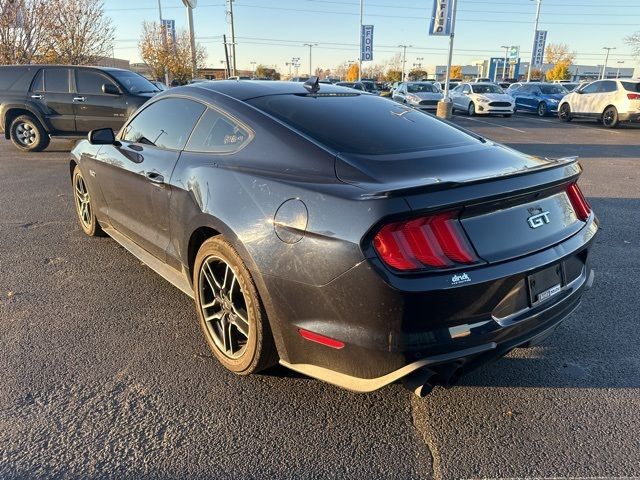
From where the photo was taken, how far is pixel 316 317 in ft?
7.46

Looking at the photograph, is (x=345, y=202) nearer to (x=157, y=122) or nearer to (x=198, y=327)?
(x=198, y=327)

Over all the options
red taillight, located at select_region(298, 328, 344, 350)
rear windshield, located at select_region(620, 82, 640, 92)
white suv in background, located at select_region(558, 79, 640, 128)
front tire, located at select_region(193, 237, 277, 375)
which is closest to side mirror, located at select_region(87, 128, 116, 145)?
front tire, located at select_region(193, 237, 277, 375)

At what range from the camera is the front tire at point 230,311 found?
2568mm

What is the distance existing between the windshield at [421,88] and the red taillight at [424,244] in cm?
2310

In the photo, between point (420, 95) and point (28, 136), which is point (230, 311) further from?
point (420, 95)

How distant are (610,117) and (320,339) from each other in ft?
64.6

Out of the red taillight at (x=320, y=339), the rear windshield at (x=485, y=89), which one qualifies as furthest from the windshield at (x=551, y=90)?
the red taillight at (x=320, y=339)

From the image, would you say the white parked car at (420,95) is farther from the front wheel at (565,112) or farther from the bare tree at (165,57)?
the bare tree at (165,57)

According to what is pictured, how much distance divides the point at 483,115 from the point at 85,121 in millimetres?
18286

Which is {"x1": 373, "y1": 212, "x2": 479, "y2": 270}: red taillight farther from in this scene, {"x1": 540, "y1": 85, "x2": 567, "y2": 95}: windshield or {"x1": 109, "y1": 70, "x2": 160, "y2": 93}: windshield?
{"x1": 540, "y1": 85, "x2": 567, "y2": 95}: windshield

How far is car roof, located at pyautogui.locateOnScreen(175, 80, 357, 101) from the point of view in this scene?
3.32 m

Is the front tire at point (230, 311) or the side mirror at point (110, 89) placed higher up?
the side mirror at point (110, 89)

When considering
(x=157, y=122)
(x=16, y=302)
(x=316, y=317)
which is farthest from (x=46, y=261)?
(x=316, y=317)

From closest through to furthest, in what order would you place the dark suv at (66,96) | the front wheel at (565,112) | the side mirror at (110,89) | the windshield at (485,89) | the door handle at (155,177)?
the door handle at (155,177) < the side mirror at (110,89) < the dark suv at (66,96) < the front wheel at (565,112) < the windshield at (485,89)
